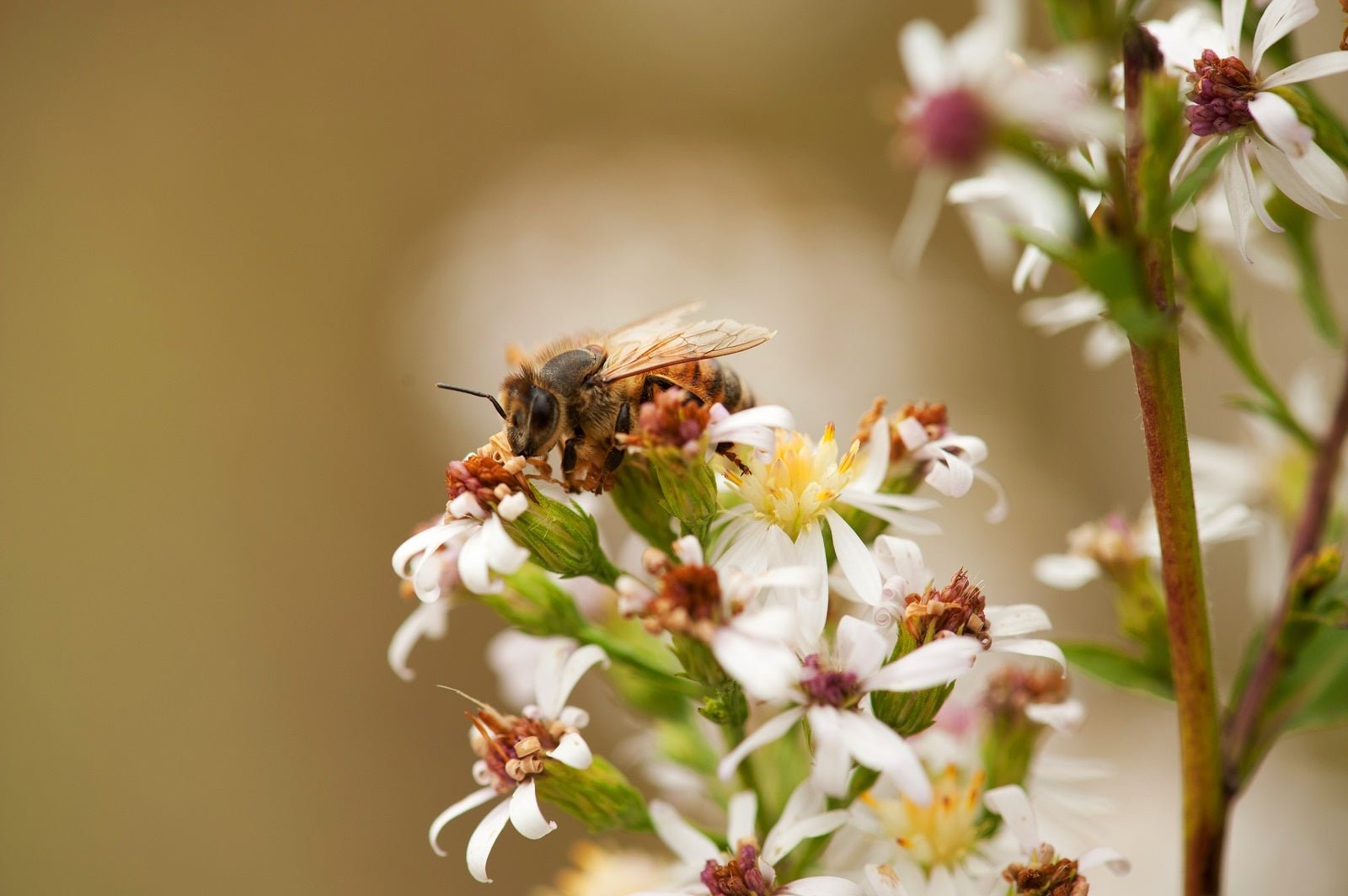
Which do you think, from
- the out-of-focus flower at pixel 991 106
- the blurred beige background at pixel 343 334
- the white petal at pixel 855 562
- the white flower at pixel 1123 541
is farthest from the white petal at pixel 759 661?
the blurred beige background at pixel 343 334

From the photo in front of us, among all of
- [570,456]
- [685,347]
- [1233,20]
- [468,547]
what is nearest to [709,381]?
[685,347]

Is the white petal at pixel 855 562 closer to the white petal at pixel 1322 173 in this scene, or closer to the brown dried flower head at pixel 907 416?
the brown dried flower head at pixel 907 416

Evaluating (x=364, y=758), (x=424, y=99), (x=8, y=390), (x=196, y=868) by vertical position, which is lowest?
(x=196, y=868)

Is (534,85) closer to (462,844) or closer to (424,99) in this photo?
(424,99)

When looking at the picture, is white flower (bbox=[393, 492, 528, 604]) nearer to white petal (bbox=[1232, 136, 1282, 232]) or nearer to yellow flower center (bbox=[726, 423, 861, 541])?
yellow flower center (bbox=[726, 423, 861, 541])

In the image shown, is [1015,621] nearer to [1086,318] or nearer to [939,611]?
[939,611]

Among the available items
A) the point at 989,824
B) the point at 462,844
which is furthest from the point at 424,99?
the point at 989,824
